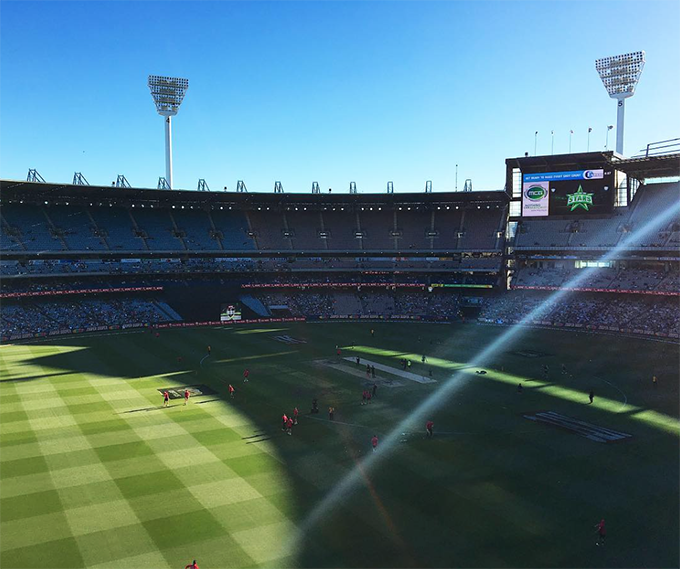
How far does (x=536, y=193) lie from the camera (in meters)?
84.9

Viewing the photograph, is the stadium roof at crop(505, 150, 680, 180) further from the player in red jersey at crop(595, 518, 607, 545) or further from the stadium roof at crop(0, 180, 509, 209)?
the player in red jersey at crop(595, 518, 607, 545)

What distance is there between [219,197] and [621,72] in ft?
238

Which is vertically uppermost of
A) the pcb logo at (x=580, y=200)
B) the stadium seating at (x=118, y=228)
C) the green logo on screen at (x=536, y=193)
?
the green logo on screen at (x=536, y=193)

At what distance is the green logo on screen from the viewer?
84500 millimetres

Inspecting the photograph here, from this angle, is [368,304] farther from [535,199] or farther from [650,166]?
[650,166]

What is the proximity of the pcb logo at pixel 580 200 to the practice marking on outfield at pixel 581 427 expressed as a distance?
57499 mm

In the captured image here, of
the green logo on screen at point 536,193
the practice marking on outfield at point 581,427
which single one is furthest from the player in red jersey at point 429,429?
the green logo on screen at point 536,193

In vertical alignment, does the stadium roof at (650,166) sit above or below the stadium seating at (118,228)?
above

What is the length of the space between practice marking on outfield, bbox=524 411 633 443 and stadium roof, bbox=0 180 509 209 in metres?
59.3

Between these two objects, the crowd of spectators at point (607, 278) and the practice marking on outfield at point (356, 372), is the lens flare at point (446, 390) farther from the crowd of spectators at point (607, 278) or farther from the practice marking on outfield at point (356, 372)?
the practice marking on outfield at point (356, 372)

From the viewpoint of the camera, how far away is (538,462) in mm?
26594

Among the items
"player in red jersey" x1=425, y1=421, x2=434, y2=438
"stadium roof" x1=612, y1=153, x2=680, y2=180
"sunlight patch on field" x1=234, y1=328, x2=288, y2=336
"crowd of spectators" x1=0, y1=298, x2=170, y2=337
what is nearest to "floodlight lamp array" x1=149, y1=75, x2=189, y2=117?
"crowd of spectators" x1=0, y1=298, x2=170, y2=337

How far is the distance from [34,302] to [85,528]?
2557 inches

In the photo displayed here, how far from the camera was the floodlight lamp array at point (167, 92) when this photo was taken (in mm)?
95688
